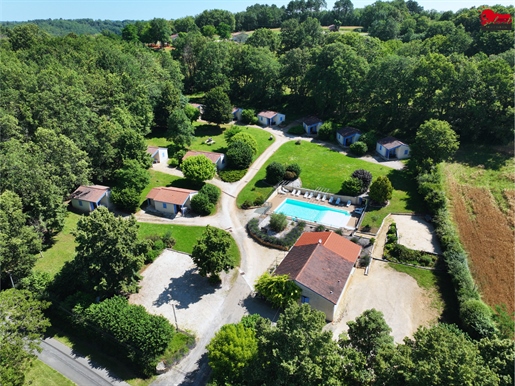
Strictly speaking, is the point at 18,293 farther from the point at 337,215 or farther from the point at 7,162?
the point at 337,215

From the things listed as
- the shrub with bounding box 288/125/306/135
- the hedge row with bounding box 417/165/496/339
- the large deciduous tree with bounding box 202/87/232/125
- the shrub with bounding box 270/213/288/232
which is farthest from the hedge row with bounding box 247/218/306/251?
the large deciduous tree with bounding box 202/87/232/125

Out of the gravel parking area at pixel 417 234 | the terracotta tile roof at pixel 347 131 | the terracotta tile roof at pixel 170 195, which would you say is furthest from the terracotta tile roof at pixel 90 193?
the terracotta tile roof at pixel 347 131

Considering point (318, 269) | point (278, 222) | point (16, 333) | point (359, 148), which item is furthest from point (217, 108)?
point (16, 333)

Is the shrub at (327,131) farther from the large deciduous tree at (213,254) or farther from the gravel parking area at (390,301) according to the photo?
the large deciduous tree at (213,254)

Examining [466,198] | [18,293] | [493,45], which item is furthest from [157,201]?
[493,45]

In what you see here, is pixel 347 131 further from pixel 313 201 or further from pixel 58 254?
pixel 58 254

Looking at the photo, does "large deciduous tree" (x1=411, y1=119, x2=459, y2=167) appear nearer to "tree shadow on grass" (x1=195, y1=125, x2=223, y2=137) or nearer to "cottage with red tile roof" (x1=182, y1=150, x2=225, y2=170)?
"cottage with red tile roof" (x1=182, y1=150, x2=225, y2=170)

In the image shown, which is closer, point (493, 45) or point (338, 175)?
point (338, 175)
